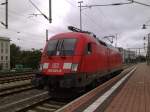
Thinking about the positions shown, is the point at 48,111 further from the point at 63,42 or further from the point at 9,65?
the point at 9,65

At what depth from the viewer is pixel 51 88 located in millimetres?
14133

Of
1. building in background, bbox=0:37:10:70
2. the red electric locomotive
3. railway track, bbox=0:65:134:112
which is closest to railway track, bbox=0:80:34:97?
railway track, bbox=0:65:134:112

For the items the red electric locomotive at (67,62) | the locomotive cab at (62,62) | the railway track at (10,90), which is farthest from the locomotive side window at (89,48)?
the railway track at (10,90)

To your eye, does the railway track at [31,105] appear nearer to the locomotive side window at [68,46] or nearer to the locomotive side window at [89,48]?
the locomotive side window at [68,46]

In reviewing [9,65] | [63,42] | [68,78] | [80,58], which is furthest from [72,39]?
[9,65]

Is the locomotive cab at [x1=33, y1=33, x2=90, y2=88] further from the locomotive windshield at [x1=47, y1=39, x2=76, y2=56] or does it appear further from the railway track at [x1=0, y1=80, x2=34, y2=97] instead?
the railway track at [x1=0, y1=80, x2=34, y2=97]

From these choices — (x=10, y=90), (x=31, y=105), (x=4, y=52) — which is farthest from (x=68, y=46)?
(x=4, y=52)

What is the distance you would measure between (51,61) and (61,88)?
1.46 metres

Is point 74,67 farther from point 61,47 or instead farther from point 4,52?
point 4,52

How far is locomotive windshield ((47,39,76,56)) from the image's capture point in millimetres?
14657

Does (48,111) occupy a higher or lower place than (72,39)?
lower

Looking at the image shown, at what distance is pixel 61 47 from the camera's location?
49.1ft

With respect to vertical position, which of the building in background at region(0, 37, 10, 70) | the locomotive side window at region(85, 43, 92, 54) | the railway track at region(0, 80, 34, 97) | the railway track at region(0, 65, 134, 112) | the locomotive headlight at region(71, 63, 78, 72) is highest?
the building in background at region(0, 37, 10, 70)

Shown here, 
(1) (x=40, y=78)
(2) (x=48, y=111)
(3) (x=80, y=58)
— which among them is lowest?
(2) (x=48, y=111)
